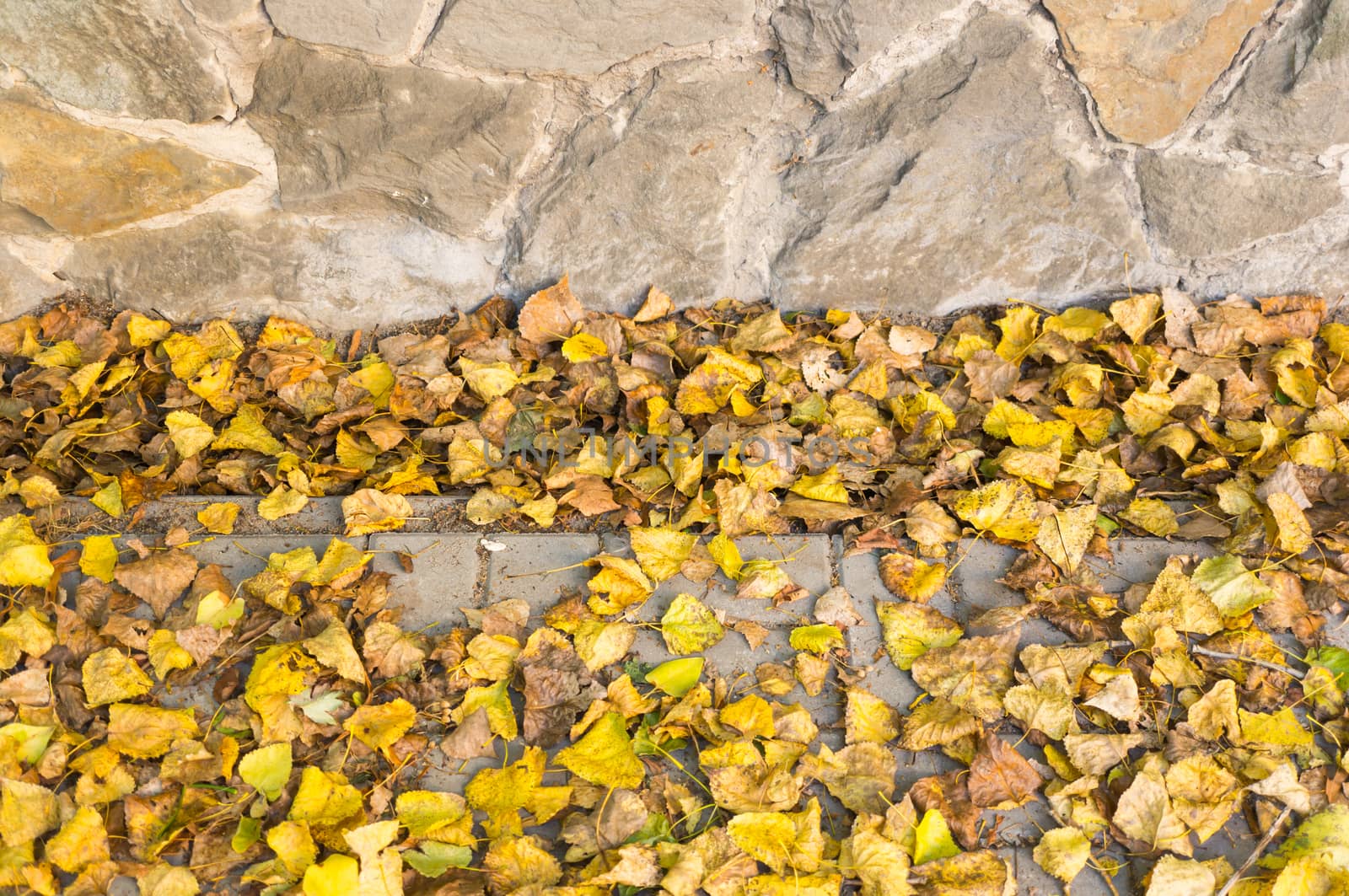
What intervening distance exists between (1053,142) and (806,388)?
0.73 meters

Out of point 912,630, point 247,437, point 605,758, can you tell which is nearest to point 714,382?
point 912,630

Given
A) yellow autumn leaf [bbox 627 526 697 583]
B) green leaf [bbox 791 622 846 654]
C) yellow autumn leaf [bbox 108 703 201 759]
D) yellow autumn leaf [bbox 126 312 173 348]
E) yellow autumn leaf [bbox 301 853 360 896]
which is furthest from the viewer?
yellow autumn leaf [bbox 126 312 173 348]

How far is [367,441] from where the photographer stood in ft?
6.47

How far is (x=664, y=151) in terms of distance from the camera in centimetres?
208

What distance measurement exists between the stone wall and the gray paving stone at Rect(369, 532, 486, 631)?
0.70 metres

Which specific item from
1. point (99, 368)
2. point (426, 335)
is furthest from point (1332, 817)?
point (99, 368)

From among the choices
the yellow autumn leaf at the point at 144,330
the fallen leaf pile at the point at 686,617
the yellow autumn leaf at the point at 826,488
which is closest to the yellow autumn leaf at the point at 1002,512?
the fallen leaf pile at the point at 686,617

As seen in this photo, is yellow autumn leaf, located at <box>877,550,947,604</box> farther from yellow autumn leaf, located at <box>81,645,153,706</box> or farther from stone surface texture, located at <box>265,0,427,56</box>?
stone surface texture, located at <box>265,0,427,56</box>

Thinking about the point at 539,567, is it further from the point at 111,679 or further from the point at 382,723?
the point at 111,679

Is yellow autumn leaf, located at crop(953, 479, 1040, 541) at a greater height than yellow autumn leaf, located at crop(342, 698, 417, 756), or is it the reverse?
yellow autumn leaf, located at crop(953, 479, 1040, 541)

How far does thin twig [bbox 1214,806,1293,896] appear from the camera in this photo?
1.30 metres

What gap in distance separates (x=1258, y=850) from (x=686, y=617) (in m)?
0.88

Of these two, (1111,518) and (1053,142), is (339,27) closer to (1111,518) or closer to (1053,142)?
(1053,142)

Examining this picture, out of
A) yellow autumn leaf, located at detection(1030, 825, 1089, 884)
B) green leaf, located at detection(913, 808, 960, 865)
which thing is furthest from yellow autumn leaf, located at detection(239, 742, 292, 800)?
yellow autumn leaf, located at detection(1030, 825, 1089, 884)
